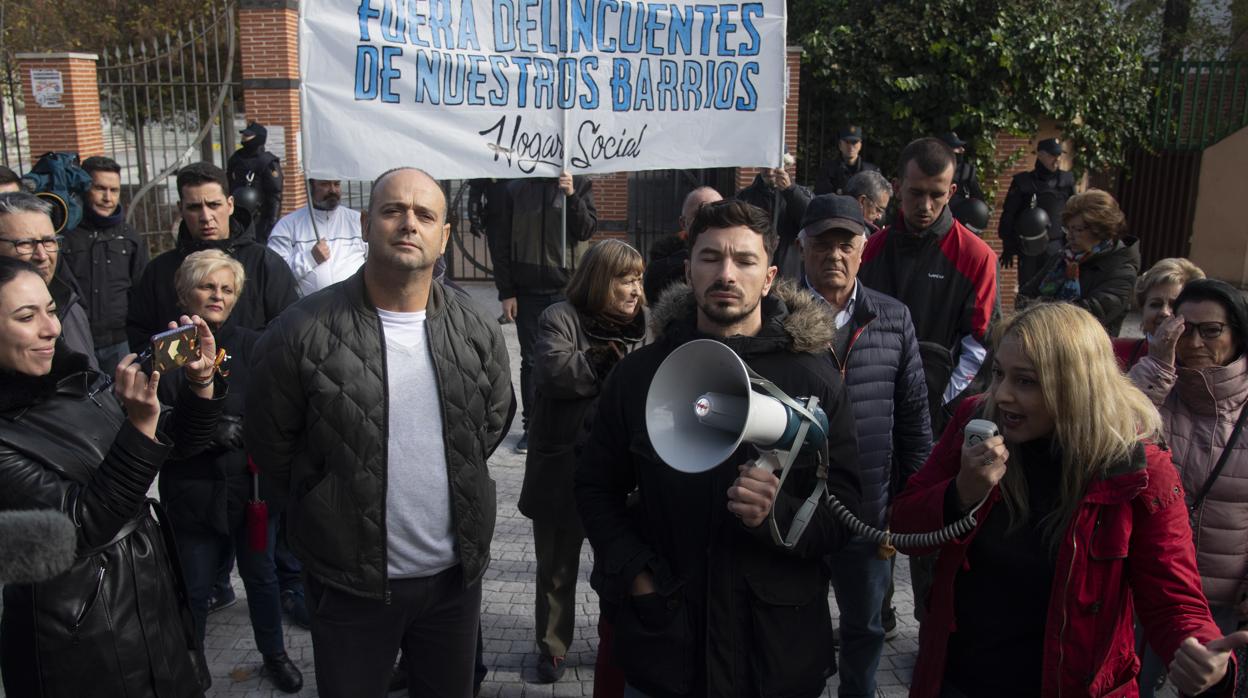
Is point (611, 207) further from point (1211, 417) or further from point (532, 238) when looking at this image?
point (1211, 417)

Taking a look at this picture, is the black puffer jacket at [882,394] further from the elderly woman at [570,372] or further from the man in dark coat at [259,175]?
the man in dark coat at [259,175]

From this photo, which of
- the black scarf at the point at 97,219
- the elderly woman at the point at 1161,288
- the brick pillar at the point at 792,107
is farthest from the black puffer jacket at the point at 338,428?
the brick pillar at the point at 792,107

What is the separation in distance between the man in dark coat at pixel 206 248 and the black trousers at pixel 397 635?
6.42 feet

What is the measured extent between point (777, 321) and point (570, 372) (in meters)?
1.28

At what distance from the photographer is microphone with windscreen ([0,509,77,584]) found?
6.33ft

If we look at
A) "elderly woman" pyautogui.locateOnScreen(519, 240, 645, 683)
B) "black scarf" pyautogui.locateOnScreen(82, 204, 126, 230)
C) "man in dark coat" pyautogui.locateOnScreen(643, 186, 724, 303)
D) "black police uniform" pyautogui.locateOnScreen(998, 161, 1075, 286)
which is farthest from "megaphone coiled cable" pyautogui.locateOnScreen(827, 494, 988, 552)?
"black police uniform" pyautogui.locateOnScreen(998, 161, 1075, 286)

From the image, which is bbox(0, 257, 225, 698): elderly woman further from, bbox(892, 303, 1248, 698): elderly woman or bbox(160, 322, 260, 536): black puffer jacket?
bbox(892, 303, 1248, 698): elderly woman

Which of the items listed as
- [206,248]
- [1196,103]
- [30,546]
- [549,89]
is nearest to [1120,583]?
[30,546]

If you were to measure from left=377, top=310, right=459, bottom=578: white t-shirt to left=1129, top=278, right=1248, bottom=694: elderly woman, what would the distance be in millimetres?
2244

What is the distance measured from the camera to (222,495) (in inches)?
152

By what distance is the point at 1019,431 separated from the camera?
2432mm

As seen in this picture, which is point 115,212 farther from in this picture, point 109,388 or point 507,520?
point 109,388

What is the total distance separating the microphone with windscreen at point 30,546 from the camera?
1.93m

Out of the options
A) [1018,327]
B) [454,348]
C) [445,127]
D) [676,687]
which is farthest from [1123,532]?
[445,127]
